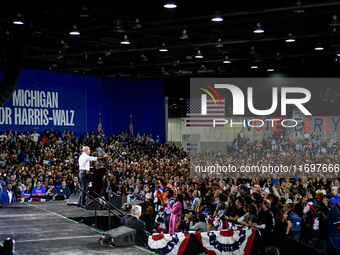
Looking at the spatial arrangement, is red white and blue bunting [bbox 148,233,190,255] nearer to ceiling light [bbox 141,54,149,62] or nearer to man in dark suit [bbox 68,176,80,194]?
man in dark suit [bbox 68,176,80,194]

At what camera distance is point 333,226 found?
9.30m

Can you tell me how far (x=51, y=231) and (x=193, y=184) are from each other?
526 cm

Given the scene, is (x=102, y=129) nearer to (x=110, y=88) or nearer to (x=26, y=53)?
(x=110, y=88)

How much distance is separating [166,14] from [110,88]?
1463 centimetres

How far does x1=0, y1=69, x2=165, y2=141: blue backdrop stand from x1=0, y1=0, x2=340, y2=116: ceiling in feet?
4.43

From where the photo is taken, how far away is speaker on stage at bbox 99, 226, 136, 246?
7285 millimetres

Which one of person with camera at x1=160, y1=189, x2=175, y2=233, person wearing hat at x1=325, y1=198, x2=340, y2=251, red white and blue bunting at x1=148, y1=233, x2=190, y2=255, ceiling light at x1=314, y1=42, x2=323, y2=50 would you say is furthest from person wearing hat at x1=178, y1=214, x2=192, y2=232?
ceiling light at x1=314, y1=42, x2=323, y2=50

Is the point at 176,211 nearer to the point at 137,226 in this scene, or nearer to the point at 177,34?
the point at 137,226

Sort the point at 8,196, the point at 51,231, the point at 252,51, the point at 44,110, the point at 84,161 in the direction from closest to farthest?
the point at 51,231 → the point at 84,161 → the point at 8,196 → the point at 252,51 → the point at 44,110

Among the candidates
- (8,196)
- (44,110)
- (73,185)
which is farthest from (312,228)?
(44,110)

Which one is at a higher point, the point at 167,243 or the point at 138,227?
the point at 138,227

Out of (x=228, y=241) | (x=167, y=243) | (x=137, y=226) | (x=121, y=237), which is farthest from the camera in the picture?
(x=228, y=241)

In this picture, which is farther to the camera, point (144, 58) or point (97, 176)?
point (144, 58)

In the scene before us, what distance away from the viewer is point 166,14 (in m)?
16.1
